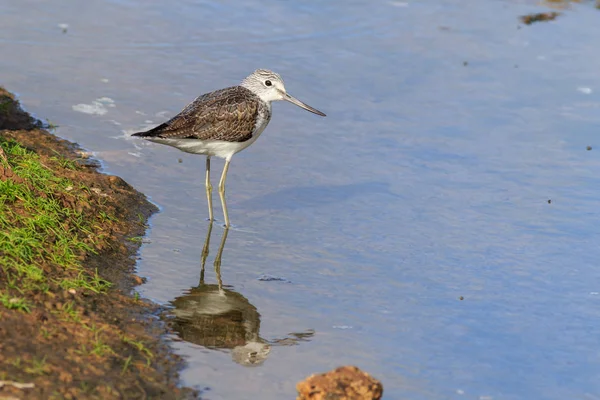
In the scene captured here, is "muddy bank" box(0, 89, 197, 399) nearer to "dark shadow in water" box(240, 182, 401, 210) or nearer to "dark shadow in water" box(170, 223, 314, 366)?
"dark shadow in water" box(170, 223, 314, 366)

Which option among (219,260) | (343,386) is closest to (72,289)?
(219,260)

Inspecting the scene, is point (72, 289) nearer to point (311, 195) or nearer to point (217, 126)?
point (217, 126)

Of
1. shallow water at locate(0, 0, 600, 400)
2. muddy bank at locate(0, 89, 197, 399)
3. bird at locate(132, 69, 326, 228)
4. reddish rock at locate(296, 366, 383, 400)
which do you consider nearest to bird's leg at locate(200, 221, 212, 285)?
shallow water at locate(0, 0, 600, 400)

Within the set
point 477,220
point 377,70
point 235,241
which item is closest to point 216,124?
point 235,241

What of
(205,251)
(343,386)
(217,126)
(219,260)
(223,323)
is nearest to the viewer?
(343,386)

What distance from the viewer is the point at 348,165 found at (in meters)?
9.97

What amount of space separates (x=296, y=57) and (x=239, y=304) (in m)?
6.51

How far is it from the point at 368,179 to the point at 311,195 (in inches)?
26.9

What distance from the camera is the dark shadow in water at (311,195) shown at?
9.12 metres

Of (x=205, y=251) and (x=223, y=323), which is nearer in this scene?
(x=223, y=323)

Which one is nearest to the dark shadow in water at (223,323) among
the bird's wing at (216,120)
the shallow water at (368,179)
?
the shallow water at (368,179)

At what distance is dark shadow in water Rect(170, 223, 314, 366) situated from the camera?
6.26 m

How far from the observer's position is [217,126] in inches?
342

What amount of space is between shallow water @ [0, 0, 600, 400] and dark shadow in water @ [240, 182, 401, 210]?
1.1 inches
